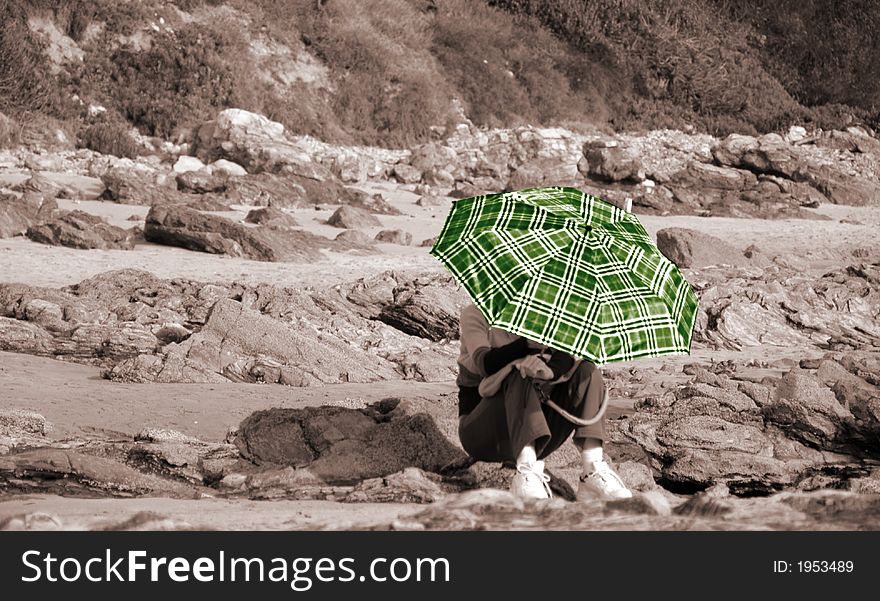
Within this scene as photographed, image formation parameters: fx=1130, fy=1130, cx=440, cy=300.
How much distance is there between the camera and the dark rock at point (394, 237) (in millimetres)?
12562

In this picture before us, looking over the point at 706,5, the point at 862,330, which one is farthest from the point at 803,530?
the point at 706,5

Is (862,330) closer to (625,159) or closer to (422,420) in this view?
(422,420)

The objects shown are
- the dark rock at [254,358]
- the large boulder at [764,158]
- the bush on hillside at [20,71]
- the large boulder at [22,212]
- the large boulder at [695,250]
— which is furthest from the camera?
the large boulder at [764,158]

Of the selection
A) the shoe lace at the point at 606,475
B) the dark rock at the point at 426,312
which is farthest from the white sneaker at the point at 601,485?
the dark rock at the point at 426,312

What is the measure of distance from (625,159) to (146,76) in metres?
8.86

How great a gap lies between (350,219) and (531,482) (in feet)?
31.4

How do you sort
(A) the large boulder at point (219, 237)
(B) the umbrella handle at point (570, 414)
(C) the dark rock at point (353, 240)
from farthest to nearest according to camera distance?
(C) the dark rock at point (353, 240), (A) the large boulder at point (219, 237), (B) the umbrella handle at point (570, 414)

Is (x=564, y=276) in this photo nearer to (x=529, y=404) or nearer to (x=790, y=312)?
(x=529, y=404)

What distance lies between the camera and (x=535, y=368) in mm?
3938

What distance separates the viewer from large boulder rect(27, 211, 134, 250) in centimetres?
1096

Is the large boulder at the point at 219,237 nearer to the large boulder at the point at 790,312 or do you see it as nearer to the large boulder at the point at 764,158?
the large boulder at the point at 790,312

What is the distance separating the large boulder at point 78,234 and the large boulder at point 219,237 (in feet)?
1.11

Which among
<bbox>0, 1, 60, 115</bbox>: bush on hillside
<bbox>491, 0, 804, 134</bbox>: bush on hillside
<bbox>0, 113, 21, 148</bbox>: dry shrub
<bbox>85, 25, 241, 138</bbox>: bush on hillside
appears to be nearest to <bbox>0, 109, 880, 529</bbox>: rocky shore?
<bbox>0, 113, 21, 148</bbox>: dry shrub

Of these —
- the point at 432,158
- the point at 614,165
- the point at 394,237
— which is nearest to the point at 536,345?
the point at 394,237
